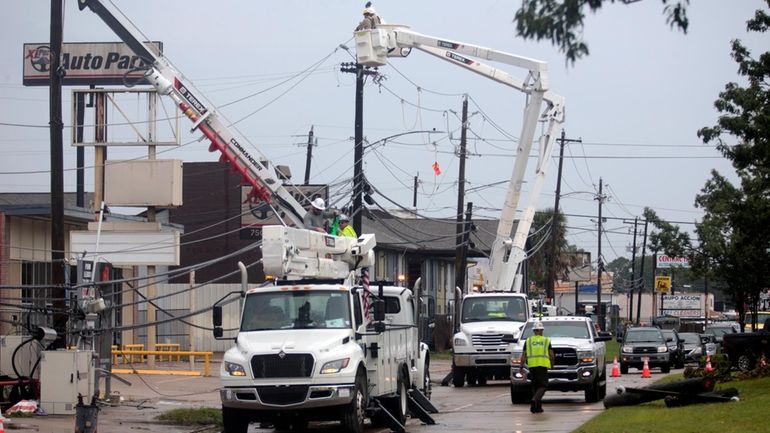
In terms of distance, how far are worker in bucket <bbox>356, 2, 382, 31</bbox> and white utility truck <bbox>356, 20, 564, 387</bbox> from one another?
0.31m

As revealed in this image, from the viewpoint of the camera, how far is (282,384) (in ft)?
59.7

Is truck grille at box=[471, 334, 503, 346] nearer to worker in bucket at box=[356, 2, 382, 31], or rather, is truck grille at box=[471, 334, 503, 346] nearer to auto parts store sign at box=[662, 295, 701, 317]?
worker in bucket at box=[356, 2, 382, 31]

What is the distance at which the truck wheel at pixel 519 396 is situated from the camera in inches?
1044

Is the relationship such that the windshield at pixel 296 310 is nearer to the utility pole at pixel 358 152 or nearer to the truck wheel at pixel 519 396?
the truck wheel at pixel 519 396

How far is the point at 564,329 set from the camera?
27953mm

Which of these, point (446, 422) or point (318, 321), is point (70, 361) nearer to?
point (318, 321)

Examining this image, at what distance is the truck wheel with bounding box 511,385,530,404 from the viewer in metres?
26.5

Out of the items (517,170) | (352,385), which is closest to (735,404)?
(352,385)

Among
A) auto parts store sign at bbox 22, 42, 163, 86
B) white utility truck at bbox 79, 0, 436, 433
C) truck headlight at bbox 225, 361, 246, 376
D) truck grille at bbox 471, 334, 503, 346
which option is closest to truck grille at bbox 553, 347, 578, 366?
white utility truck at bbox 79, 0, 436, 433

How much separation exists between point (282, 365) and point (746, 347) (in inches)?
811

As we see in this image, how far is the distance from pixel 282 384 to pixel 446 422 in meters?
5.10

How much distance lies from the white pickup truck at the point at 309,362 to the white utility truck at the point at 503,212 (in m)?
12.5

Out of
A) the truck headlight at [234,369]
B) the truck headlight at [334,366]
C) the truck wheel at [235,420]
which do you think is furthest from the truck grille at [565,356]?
the truck headlight at [234,369]

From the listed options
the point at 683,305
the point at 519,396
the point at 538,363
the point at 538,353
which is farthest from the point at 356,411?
the point at 683,305
